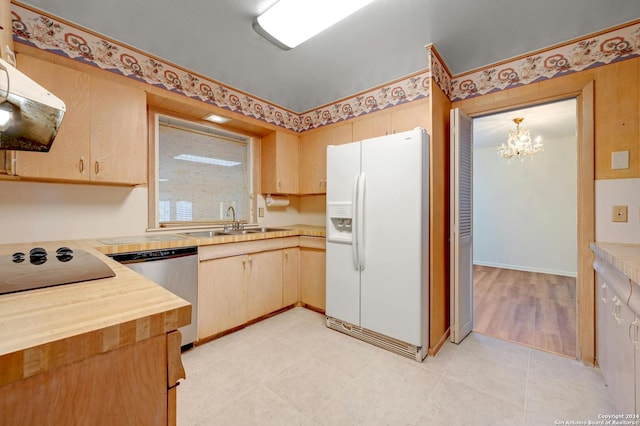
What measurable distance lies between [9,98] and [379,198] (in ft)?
6.37

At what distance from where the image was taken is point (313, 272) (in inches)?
112

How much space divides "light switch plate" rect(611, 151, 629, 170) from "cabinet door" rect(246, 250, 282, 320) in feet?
8.86

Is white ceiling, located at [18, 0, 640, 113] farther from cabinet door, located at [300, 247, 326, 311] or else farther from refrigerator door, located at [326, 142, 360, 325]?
cabinet door, located at [300, 247, 326, 311]

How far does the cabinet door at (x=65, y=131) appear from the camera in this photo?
1.59m

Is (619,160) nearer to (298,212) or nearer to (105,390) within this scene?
(105,390)

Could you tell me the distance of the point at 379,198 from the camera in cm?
213

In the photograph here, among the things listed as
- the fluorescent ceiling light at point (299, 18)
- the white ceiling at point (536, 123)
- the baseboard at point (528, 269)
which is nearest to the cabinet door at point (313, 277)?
the fluorescent ceiling light at point (299, 18)

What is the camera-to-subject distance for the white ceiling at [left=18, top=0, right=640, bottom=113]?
164cm

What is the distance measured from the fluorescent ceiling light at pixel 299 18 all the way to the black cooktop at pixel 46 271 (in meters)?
1.68

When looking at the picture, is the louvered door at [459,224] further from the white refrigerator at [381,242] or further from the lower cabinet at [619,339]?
the lower cabinet at [619,339]

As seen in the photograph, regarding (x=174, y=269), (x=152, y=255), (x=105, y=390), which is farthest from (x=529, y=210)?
(x=105, y=390)

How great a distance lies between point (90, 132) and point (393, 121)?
2.41 metres

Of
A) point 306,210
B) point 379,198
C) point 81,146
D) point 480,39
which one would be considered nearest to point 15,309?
point 81,146

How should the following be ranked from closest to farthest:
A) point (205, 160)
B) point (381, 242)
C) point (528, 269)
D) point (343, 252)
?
point (381, 242), point (343, 252), point (205, 160), point (528, 269)
